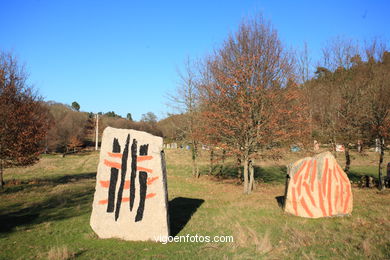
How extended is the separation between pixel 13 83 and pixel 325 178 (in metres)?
17.4

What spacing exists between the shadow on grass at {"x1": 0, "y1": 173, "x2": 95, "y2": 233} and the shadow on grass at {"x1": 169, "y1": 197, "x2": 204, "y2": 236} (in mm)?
3383

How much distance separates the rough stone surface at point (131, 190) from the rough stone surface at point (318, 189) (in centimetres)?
500

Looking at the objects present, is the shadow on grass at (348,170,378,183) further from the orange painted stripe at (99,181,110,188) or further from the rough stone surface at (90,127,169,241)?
the orange painted stripe at (99,181,110,188)

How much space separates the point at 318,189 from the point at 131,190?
20.6 feet

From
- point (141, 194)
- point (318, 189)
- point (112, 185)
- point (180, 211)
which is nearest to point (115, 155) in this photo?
point (112, 185)

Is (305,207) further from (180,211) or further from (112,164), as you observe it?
(112,164)

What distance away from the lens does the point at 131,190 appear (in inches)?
294

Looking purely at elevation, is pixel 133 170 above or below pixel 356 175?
above

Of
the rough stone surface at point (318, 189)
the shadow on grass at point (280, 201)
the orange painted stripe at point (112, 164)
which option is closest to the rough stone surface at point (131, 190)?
the orange painted stripe at point (112, 164)

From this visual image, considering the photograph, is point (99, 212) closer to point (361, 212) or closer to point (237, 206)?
point (237, 206)

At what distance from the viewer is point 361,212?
9938mm

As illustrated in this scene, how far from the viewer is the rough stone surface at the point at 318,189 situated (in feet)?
31.3

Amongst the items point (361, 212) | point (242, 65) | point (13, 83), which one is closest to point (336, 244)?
point (361, 212)

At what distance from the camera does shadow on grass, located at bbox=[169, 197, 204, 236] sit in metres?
8.86
